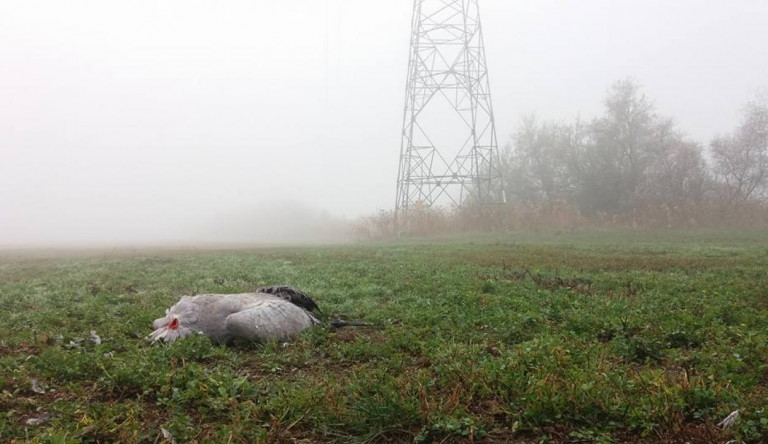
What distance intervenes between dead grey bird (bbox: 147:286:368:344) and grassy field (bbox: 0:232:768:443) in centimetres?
20

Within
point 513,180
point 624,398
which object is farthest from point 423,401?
point 513,180

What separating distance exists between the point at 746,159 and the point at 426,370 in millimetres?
37794

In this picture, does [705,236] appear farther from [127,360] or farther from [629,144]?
[127,360]

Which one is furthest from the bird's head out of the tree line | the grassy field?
the tree line

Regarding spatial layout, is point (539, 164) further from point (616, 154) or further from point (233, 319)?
point (233, 319)

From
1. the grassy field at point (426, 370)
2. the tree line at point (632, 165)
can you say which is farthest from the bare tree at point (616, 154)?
the grassy field at point (426, 370)

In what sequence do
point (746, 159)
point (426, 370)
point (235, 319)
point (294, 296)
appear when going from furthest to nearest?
point (746, 159)
point (294, 296)
point (235, 319)
point (426, 370)

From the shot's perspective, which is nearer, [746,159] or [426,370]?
[426,370]

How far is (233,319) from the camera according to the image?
5141 millimetres

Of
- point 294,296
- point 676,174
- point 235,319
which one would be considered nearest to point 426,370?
point 235,319

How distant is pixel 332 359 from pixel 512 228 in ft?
81.5

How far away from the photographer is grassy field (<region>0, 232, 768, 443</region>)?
3154 millimetres

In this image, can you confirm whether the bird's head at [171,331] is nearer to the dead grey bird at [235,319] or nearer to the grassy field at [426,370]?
the dead grey bird at [235,319]

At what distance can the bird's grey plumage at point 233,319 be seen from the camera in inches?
202
